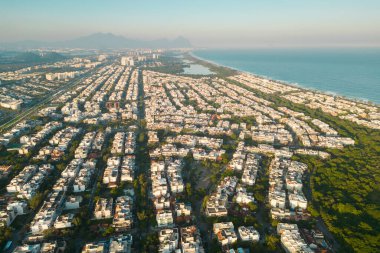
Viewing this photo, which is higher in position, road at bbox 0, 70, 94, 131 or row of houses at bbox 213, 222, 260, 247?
road at bbox 0, 70, 94, 131

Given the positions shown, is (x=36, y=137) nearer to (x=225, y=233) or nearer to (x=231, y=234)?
(x=225, y=233)

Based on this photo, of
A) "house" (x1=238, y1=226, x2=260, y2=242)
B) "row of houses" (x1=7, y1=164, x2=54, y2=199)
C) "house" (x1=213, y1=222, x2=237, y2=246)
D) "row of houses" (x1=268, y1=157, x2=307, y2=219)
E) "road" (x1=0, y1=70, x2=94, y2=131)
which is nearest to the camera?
"house" (x1=213, y1=222, x2=237, y2=246)

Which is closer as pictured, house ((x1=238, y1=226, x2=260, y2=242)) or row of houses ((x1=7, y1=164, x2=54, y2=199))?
house ((x1=238, y1=226, x2=260, y2=242))

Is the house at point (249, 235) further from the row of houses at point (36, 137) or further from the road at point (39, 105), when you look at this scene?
the road at point (39, 105)

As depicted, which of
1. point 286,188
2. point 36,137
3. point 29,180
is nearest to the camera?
point 286,188

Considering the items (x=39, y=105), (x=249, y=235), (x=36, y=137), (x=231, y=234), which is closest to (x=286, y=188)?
(x=249, y=235)

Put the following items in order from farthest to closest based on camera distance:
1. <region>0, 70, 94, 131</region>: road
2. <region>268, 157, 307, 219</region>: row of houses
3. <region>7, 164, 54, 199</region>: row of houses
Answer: <region>0, 70, 94, 131</region>: road < <region>7, 164, 54, 199</region>: row of houses < <region>268, 157, 307, 219</region>: row of houses

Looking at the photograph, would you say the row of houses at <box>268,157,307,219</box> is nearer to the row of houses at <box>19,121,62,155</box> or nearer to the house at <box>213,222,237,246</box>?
the house at <box>213,222,237,246</box>

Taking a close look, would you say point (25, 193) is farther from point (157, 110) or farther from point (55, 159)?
point (157, 110)

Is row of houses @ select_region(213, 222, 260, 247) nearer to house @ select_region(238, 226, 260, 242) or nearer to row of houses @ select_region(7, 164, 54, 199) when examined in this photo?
house @ select_region(238, 226, 260, 242)

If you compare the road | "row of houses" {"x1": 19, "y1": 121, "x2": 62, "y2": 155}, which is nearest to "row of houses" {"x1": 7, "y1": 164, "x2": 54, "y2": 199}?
"row of houses" {"x1": 19, "y1": 121, "x2": 62, "y2": 155}

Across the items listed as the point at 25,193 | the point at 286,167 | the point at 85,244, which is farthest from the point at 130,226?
the point at 286,167

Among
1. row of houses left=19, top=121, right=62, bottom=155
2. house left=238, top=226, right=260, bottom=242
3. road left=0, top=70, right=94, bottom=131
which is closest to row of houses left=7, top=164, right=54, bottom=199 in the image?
row of houses left=19, top=121, right=62, bottom=155
